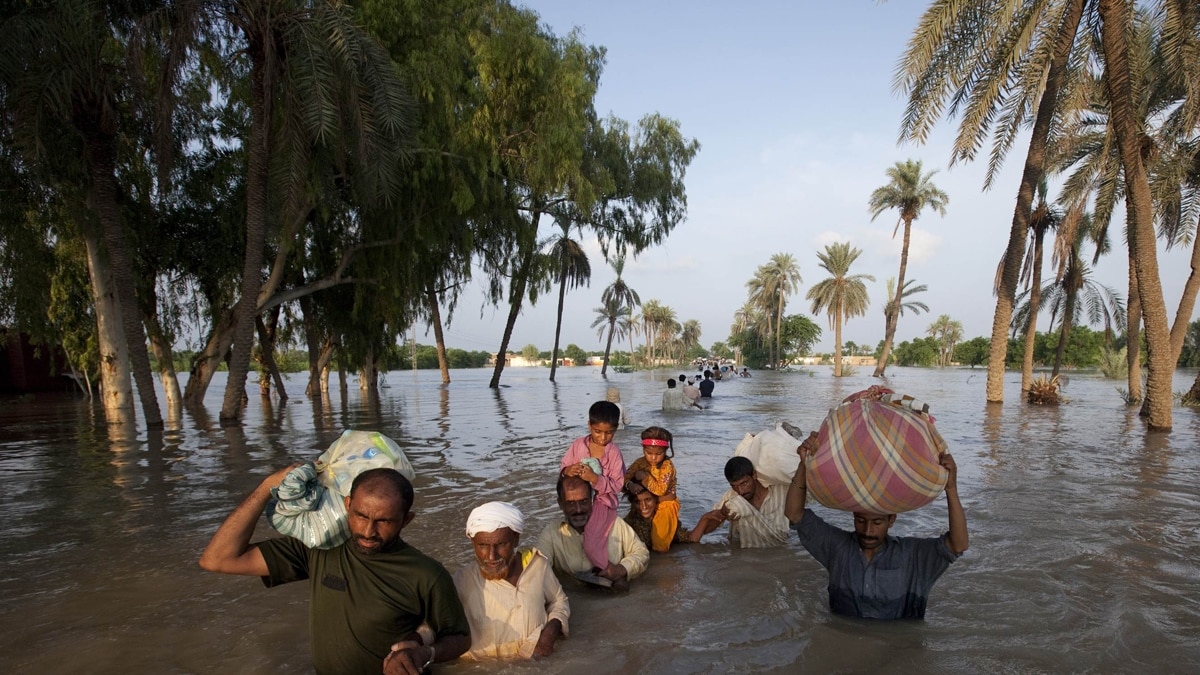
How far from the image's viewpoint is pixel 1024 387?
72.2 ft

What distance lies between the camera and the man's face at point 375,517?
8.70ft

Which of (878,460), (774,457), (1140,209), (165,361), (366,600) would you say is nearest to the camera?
(366,600)

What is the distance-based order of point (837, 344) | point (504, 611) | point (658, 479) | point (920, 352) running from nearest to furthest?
point (504, 611) → point (658, 479) → point (837, 344) → point (920, 352)

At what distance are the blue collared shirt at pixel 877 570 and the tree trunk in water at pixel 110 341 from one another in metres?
18.8

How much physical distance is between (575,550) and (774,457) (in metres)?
1.91

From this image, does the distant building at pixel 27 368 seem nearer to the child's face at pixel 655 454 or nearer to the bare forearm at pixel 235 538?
the child's face at pixel 655 454

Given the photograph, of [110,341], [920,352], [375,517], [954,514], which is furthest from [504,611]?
[920,352]

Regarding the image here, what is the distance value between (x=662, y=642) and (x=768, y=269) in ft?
220

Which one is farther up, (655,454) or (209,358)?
(209,358)

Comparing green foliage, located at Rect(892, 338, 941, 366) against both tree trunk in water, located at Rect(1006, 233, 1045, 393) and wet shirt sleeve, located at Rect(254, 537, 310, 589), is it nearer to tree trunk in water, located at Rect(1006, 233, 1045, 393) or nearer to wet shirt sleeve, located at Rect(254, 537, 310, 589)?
tree trunk in water, located at Rect(1006, 233, 1045, 393)

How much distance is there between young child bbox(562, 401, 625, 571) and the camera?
456 centimetres

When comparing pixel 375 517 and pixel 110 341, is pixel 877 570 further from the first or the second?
pixel 110 341

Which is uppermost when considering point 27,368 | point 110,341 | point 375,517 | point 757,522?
point 110,341

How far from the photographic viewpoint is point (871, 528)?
3.61 m
